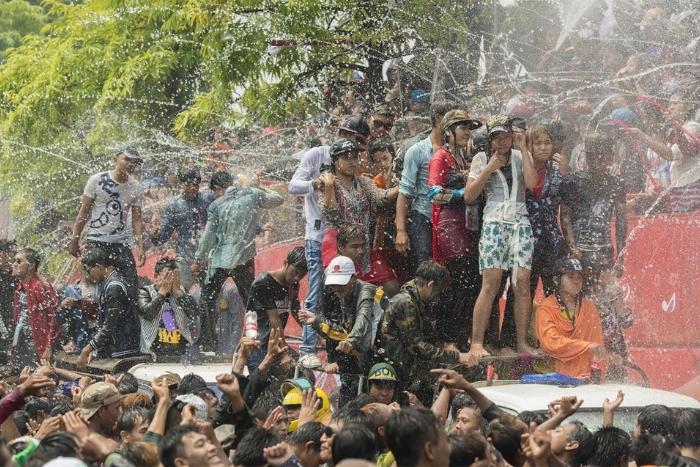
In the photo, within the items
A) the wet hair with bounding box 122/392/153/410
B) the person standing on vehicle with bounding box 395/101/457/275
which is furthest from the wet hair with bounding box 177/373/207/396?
the person standing on vehicle with bounding box 395/101/457/275

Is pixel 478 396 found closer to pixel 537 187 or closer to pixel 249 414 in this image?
pixel 249 414

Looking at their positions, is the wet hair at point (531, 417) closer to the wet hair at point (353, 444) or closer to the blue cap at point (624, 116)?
the wet hair at point (353, 444)

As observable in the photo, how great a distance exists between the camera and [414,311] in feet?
28.5

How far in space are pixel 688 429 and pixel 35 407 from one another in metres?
4.61

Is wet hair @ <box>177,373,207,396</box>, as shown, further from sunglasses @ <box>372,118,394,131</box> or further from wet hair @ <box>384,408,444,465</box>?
wet hair @ <box>384,408,444,465</box>

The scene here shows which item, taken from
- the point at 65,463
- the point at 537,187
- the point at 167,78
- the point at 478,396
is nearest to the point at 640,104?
the point at 537,187

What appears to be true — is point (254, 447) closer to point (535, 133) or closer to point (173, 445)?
point (173, 445)

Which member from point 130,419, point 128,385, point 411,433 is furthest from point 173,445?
point 128,385

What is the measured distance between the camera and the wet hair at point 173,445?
18.9 ft

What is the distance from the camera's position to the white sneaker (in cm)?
925

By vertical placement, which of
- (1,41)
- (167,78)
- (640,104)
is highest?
(1,41)

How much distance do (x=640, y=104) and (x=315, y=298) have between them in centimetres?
373

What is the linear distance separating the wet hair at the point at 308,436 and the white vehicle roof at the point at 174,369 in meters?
3.28

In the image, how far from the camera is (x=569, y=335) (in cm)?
904
